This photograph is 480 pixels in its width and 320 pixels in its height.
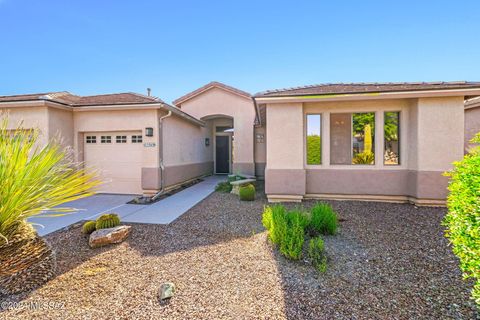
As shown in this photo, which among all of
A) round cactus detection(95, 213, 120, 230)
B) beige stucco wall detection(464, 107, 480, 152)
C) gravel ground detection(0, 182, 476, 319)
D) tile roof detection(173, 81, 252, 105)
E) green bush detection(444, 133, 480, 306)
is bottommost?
gravel ground detection(0, 182, 476, 319)

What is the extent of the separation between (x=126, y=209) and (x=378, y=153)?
900 cm

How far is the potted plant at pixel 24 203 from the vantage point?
3.00m

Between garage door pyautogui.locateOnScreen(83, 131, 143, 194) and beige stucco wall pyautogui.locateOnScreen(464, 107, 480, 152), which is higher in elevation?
beige stucco wall pyautogui.locateOnScreen(464, 107, 480, 152)

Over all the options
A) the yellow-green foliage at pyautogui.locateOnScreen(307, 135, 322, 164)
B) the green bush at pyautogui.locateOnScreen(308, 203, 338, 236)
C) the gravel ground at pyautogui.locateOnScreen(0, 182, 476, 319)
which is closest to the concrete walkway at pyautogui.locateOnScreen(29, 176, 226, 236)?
the gravel ground at pyautogui.locateOnScreen(0, 182, 476, 319)

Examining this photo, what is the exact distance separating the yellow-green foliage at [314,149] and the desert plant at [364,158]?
125 cm

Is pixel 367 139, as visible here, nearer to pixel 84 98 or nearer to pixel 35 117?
pixel 35 117

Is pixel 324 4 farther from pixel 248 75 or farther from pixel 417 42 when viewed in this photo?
pixel 248 75

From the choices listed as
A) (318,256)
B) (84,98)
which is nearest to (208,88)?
(84,98)

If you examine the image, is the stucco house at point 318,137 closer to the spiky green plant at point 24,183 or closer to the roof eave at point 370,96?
the roof eave at point 370,96

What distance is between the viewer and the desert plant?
786cm

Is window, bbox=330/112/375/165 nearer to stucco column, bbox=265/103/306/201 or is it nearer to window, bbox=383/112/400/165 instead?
window, bbox=383/112/400/165

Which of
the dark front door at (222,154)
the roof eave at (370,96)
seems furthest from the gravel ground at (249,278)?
the dark front door at (222,154)

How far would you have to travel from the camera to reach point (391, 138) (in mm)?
7773

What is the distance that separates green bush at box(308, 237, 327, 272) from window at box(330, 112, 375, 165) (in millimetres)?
4859
